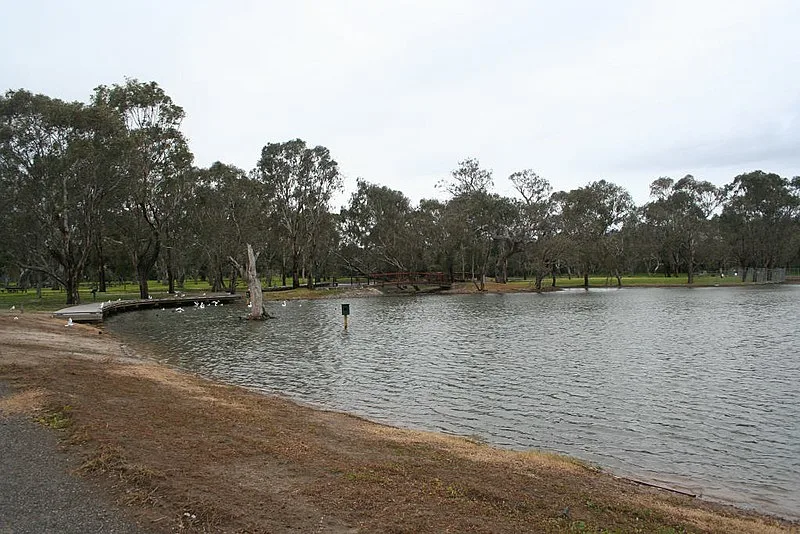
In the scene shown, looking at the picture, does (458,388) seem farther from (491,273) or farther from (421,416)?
(491,273)

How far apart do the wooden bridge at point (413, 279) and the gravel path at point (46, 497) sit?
72.5m

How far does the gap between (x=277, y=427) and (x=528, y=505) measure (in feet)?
18.3

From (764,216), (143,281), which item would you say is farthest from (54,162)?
(764,216)

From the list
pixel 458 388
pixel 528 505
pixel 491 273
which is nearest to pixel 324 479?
pixel 528 505

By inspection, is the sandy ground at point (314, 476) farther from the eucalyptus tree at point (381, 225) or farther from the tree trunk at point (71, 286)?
the eucalyptus tree at point (381, 225)

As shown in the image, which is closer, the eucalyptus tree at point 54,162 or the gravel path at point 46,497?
the gravel path at point 46,497

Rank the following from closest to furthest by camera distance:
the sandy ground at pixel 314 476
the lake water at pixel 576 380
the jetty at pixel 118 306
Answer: the sandy ground at pixel 314 476, the lake water at pixel 576 380, the jetty at pixel 118 306

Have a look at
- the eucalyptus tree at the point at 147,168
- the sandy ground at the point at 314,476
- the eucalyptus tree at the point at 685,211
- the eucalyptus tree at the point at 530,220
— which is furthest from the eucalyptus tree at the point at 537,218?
the sandy ground at the point at 314,476

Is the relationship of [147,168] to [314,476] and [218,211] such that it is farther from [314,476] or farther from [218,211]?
[314,476]

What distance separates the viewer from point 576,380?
1788 centimetres

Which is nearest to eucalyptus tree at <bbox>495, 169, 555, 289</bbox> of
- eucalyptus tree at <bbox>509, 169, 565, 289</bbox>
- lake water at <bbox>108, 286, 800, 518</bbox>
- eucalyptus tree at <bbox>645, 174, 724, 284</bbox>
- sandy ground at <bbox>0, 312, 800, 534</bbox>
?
eucalyptus tree at <bbox>509, 169, 565, 289</bbox>

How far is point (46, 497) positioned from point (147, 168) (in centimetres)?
5455

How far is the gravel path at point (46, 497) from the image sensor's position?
5.60 metres

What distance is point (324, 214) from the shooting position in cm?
7900
